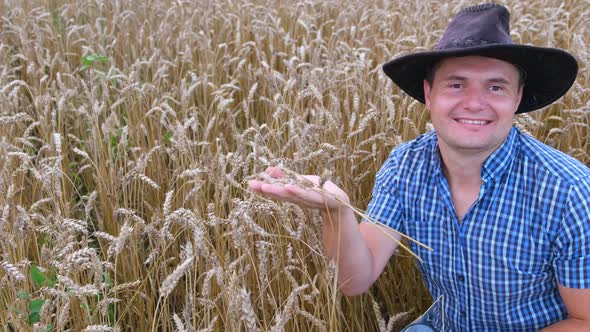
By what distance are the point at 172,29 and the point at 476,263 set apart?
280 centimetres

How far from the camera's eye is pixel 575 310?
1438 mm

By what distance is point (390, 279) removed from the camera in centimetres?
211

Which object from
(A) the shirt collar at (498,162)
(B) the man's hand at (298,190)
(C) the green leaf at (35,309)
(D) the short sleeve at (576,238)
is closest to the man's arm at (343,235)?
(B) the man's hand at (298,190)

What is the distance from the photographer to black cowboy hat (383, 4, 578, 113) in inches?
56.3

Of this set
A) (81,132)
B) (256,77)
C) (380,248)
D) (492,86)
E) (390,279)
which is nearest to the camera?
(492,86)

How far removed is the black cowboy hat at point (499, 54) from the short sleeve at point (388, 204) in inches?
10.8

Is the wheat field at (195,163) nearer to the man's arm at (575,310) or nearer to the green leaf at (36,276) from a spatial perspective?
the green leaf at (36,276)

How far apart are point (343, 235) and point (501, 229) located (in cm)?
38

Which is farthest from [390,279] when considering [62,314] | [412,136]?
[62,314]

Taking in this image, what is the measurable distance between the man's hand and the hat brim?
1.45ft

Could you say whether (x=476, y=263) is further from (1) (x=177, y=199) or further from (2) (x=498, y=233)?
(1) (x=177, y=199)

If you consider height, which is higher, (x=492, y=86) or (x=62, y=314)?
(x=492, y=86)

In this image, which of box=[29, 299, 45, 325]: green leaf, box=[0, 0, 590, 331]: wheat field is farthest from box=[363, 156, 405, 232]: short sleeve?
box=[29, 299, 45, 325]: green leaf

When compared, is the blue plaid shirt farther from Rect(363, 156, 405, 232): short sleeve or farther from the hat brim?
the hat brim
